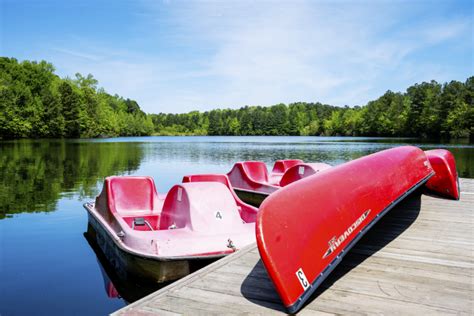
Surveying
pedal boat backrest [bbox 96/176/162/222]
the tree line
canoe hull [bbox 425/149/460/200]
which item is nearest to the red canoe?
canoe hull [bbox 425/149/460/200]

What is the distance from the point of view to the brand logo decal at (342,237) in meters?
3.66

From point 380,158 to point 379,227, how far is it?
37.7 inches

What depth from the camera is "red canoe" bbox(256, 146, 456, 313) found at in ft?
10.4

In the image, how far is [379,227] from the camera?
565 centimetres

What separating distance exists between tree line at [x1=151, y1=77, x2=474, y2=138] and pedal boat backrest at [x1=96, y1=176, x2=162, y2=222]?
7723cm

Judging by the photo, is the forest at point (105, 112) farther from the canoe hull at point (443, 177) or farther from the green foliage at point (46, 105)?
the canoe hull at point (443, 177)

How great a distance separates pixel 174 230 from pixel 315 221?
3.32 m

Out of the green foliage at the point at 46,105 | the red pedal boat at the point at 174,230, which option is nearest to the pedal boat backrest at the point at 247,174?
the red pedal boat at the point at 174,230

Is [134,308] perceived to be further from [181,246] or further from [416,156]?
[416,156]

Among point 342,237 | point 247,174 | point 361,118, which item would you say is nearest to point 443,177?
point 342,237

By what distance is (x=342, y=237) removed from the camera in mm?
3861

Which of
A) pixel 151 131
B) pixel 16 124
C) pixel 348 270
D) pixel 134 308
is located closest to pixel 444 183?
pixel 348 270

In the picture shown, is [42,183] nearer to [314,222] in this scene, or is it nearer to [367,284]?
[314,222]

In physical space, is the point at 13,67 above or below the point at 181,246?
above
